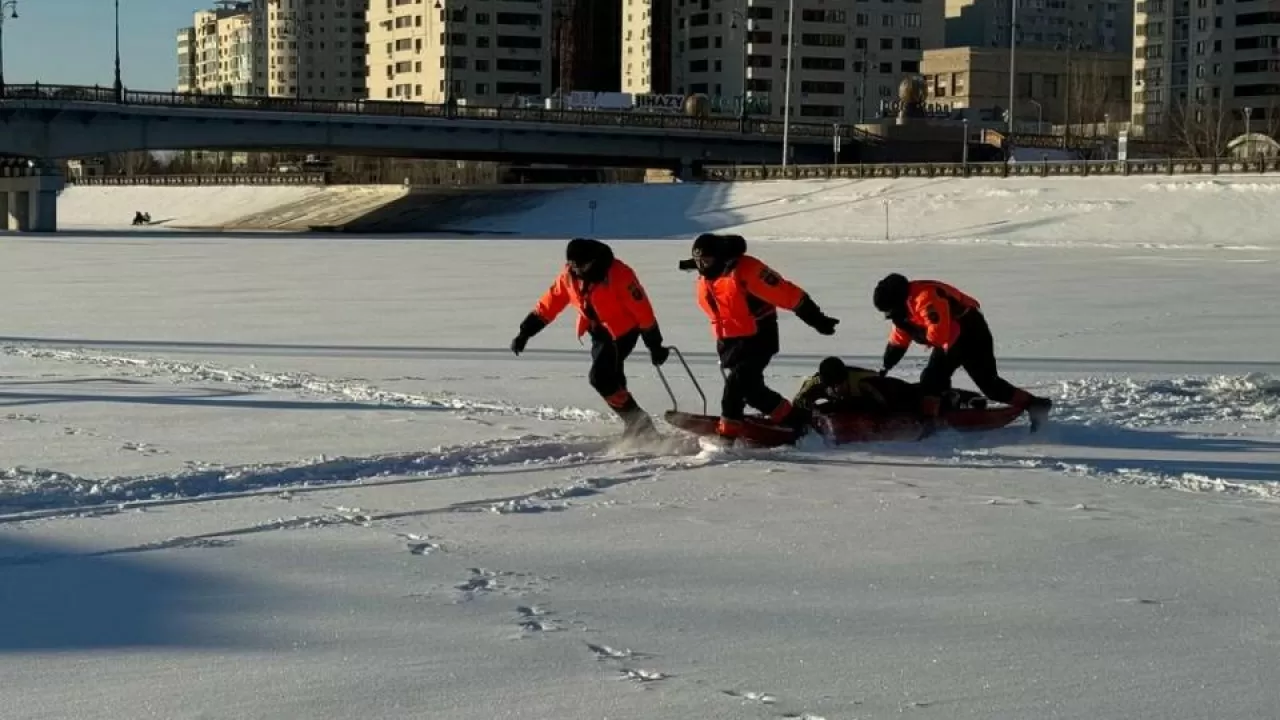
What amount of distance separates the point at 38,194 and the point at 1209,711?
66476 millimetres

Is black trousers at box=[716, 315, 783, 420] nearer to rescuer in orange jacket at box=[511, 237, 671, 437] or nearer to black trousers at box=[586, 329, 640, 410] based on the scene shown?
rescuer in orange jacket at box=[511, 237, 671, 437]

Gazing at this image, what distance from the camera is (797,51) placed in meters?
138

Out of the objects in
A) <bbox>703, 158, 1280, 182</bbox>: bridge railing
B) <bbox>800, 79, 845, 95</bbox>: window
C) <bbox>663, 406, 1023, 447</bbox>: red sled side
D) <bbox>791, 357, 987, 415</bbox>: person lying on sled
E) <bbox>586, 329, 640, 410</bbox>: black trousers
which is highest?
<bbox>800, 79, 845, 95</bbox>: window

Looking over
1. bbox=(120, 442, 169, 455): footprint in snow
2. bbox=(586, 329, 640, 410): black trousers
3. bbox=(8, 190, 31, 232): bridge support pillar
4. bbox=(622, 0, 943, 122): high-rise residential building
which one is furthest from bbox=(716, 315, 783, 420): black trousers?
bbox=(622, 0, 943, 122): high-rise residential building

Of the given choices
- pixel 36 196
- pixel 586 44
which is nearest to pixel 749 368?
pixel 36 196

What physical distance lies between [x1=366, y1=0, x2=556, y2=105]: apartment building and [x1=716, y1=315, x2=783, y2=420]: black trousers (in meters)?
131

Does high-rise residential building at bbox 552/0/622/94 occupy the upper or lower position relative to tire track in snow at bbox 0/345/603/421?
upper

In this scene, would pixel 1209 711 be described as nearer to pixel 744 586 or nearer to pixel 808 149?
pixel 744 586

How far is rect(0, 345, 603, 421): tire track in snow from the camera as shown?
1295 cm

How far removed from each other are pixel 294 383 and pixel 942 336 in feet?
20.5

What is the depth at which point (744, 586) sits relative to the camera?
6973 millimetres

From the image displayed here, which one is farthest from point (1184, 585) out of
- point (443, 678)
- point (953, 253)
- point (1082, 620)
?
point (953, 253)

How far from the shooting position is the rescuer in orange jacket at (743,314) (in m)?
10.7

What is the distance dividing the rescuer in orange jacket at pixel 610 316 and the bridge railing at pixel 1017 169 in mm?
47794
